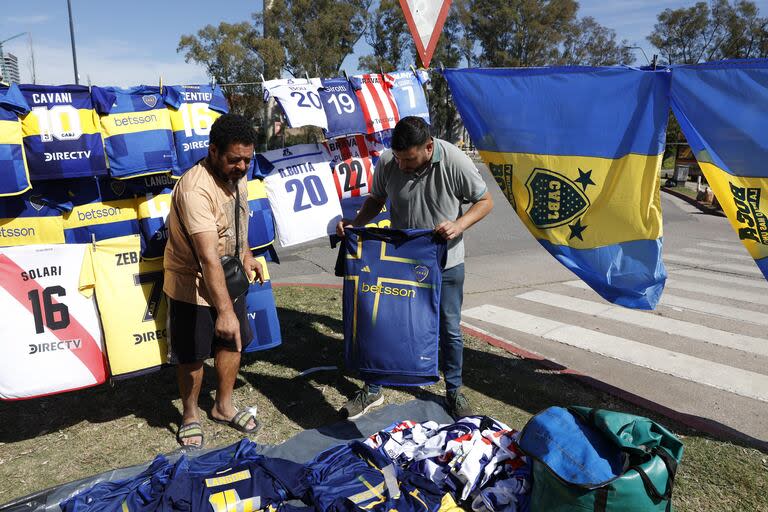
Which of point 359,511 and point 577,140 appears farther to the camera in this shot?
point 577,140

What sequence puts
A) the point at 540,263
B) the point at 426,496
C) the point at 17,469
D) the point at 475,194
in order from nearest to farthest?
1. the point at 426,496
2. the point at 17,469
3. the point at 475,194
4. the point at 540,263

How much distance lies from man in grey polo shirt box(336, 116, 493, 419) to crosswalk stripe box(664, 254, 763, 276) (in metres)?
7.63

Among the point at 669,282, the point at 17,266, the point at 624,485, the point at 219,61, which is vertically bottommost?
the point at 669,282

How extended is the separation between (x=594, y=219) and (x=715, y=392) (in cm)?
203

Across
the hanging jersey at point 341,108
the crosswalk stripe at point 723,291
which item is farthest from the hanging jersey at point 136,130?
the crosswalk stripe at point 723,291

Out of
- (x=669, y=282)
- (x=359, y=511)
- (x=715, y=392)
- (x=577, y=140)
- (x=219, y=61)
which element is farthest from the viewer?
(x=219, y=61)

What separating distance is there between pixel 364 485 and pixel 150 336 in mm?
1995

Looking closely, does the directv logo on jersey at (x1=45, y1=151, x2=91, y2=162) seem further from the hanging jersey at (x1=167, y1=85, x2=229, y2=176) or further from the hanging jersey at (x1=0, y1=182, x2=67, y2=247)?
the hanging jersey at (x1=167, y1=85, x2=229, y2=176)

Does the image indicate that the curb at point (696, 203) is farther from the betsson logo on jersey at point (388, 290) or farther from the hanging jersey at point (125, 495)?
the hanging jersey at point (125, 495)

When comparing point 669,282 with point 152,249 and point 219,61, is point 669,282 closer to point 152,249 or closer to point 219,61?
point 152,249

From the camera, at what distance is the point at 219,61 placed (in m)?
30.9

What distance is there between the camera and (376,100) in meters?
5.23

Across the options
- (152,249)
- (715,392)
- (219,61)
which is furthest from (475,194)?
(219,61)

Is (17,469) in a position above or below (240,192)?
below
